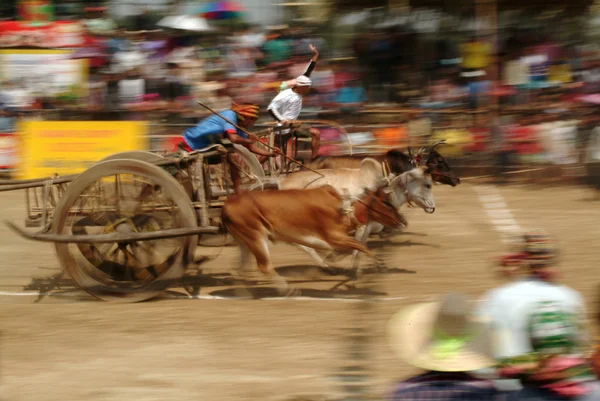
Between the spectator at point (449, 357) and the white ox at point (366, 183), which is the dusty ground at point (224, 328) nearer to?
the white ox at point (366, 183)

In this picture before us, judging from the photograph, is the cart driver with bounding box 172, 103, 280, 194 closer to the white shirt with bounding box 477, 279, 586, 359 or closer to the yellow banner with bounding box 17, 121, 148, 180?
the white shirt with bounding box 477, 279, 586, 359

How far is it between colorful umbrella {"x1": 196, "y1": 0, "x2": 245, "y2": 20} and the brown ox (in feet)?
29.1

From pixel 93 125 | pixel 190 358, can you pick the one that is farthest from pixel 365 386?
pixel 93 125

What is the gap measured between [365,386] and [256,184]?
3604mm

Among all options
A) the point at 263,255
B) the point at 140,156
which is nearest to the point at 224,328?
the point at 263,255

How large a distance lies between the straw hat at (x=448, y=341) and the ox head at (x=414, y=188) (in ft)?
19.9

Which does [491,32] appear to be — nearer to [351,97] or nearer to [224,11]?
[351,97]

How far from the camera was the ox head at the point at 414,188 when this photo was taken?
9.76m

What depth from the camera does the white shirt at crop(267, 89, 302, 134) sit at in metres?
11.6

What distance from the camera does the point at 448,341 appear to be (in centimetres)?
359

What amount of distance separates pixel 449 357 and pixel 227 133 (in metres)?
5.12

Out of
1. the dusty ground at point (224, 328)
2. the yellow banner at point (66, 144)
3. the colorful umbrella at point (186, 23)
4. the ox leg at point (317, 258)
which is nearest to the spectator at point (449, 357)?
the dusty ground at point (224, 328)

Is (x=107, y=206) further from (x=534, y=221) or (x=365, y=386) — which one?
(x=534, y=221)

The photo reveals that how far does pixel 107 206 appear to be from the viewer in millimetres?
7863
